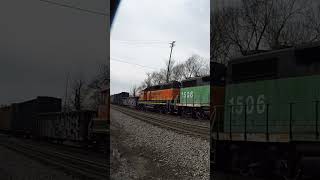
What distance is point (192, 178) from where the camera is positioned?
252 centimetres

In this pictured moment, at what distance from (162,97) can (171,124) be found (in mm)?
175

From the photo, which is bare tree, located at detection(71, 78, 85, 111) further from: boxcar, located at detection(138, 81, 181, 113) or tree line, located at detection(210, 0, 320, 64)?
tree line, located at detection(210, 0, 320, 64)

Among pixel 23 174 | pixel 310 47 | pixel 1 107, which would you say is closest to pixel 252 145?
pixel 310 47

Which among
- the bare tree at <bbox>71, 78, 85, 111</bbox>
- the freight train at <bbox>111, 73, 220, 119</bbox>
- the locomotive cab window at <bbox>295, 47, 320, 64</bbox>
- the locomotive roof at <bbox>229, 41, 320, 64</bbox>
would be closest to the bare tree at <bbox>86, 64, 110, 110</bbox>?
the bare tree at <bbox>71, 78, 85, 111</bbox>

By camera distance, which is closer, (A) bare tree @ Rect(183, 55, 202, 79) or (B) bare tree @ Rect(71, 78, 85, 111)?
(A) bare tree @ Rect(183, 55, 202, 79)

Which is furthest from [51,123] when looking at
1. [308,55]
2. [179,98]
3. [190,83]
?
[308,55]

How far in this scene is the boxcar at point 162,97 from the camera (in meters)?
2.65

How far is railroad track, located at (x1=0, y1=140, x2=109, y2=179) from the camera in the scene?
3303 millimetres

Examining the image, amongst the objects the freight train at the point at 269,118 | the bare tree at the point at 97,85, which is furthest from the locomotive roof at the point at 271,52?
the bare tree at the point at 97,85

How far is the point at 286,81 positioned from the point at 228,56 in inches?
17.6

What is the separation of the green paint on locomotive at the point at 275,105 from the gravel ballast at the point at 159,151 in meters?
0.27

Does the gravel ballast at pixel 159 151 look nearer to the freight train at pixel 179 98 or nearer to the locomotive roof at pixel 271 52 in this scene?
the freight train at pixel 179 98

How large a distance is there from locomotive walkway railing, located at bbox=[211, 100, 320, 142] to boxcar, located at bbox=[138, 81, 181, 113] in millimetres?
263

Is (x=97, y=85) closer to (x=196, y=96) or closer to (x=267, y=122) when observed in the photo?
(x=196, y=96)
